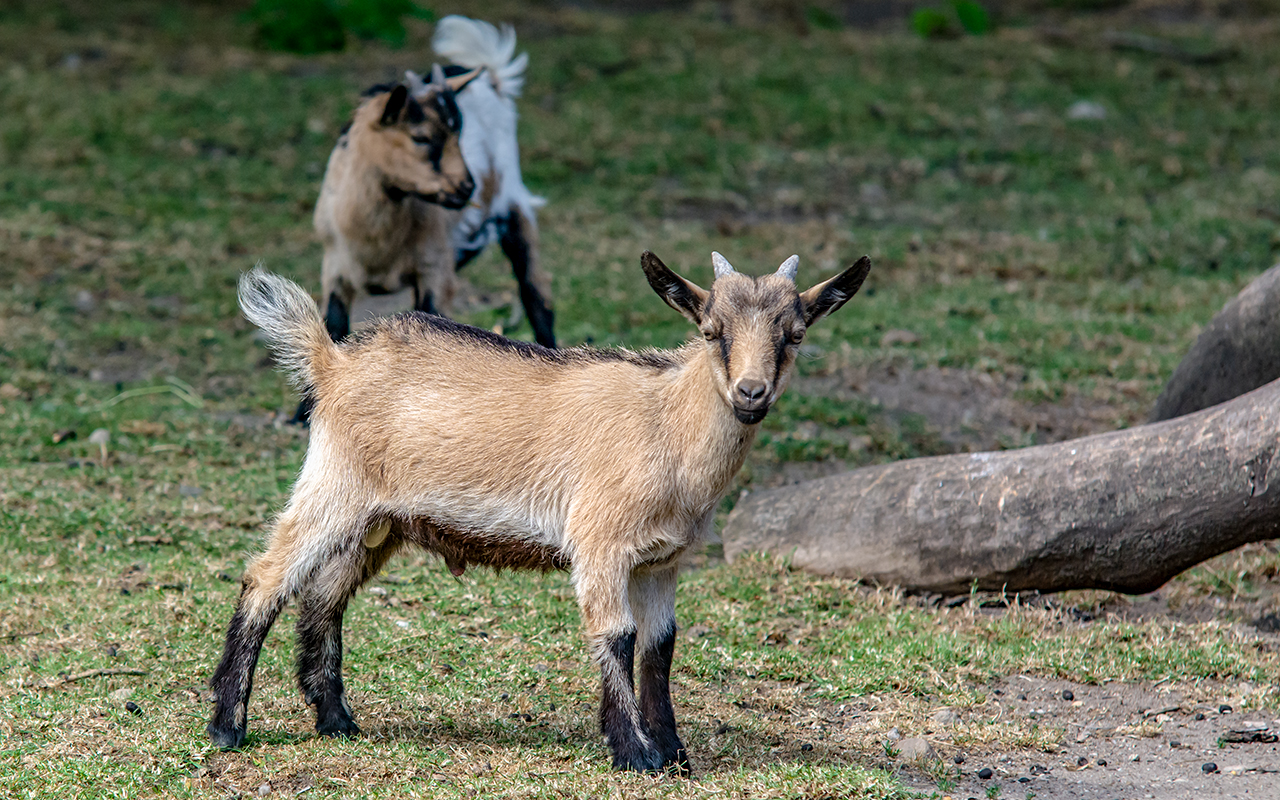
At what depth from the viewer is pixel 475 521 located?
13.9 feet

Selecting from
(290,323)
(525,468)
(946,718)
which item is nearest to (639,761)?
(525,468)

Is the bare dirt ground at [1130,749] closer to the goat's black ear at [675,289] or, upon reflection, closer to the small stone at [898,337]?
the goat's black ear at [675,289]

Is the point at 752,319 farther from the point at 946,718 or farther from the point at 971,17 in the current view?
the point at 971,17

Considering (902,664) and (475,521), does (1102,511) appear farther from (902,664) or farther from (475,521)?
(475,521)

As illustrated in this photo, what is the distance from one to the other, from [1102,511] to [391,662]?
2752 millimetres

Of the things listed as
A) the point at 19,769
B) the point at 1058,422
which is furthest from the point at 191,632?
the point at 1058,422

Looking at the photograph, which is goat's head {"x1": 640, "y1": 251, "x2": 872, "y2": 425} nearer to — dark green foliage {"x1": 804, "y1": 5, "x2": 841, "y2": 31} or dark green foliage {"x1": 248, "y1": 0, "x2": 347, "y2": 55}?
dark green foliage {"x1": 248, "y1": 0, "x2": 347, "y2": 55}

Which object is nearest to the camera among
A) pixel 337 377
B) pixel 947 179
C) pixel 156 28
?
pixel 337 377

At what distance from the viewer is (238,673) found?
13.9ft

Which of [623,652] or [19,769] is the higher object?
[623,652]

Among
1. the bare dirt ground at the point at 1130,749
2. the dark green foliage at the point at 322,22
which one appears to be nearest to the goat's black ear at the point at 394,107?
the bare dirt ground at the point at 1130,749

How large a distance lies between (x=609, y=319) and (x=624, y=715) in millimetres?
5347

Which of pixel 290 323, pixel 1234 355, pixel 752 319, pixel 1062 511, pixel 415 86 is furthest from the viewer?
pixel 415 86

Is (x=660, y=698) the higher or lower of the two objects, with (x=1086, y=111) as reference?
lower
